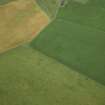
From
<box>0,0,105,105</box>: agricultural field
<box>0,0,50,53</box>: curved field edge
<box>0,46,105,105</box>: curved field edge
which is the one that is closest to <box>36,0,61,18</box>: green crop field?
<box>0,0,105,105</box>: agricultural field

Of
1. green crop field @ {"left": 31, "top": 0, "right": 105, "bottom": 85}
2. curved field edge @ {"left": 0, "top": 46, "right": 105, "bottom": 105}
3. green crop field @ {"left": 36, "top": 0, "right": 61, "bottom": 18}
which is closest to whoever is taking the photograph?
curved field edge @ {"left": 0, "top": 46, "right": 105, "bottom": 105}

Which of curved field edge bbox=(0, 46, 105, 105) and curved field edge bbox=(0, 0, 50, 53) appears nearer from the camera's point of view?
A: curved field edge bbox=(0, 46, 105, 105)

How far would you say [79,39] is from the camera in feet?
20.3

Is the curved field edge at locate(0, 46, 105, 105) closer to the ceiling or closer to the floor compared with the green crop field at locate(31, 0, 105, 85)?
closer to the floor

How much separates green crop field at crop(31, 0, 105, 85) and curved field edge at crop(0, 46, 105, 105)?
11.2 inches

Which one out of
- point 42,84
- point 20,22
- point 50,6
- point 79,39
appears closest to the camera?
point 42,84

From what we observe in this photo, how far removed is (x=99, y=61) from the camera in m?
5.46

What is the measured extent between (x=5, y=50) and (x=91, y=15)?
3024 millimetres

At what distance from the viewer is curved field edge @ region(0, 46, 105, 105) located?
177 inches

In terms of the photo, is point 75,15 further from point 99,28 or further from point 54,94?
Answer: point 54,94

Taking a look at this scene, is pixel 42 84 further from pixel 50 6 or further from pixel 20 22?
pixel 50 6

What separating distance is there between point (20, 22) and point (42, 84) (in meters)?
2.57

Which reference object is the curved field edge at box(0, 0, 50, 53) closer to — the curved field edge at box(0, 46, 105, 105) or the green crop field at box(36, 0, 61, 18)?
the green crop field at box(36, 0, 61, 18)

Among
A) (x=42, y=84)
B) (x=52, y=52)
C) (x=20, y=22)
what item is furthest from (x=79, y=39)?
(x=42, y=84)
